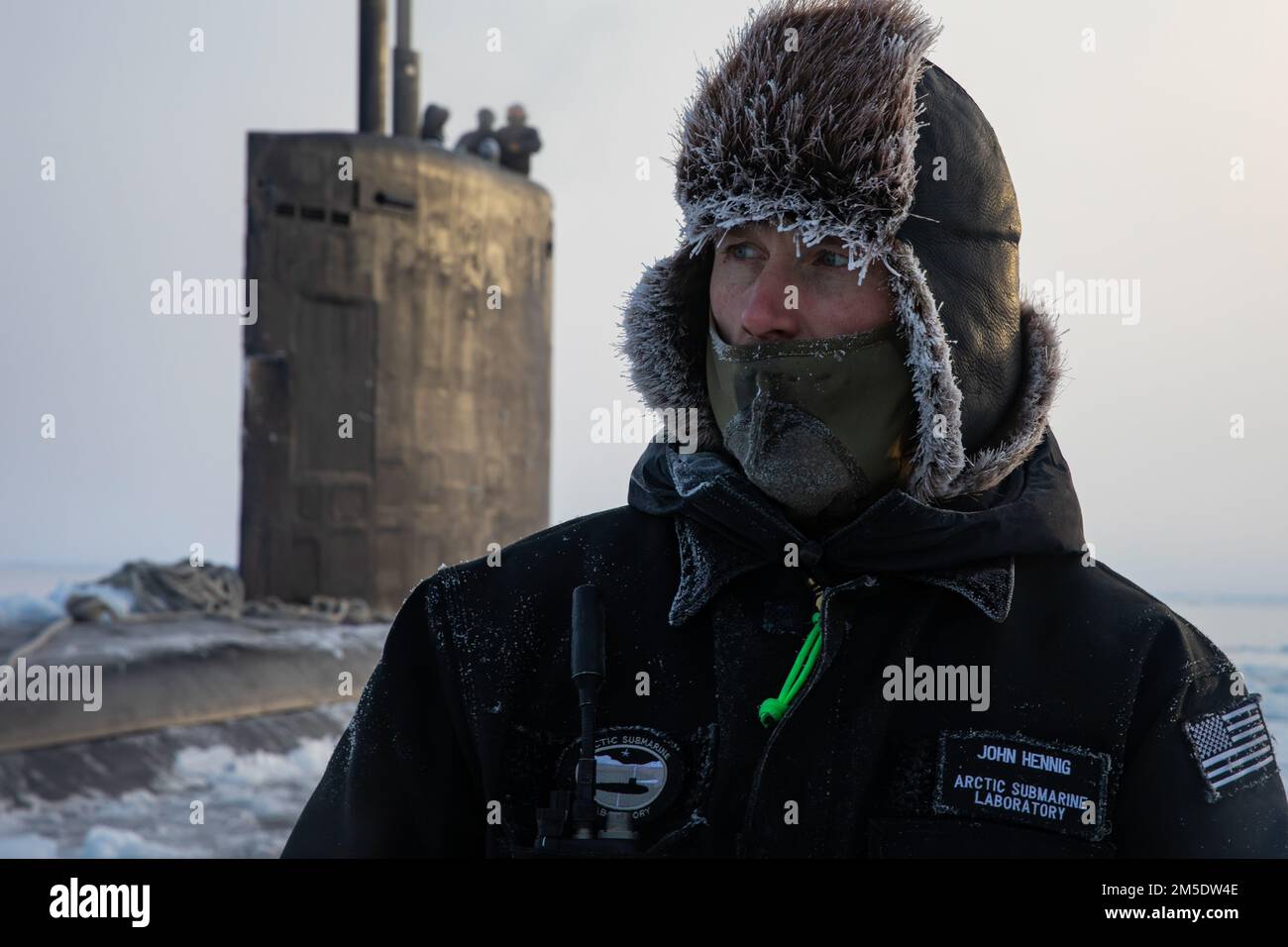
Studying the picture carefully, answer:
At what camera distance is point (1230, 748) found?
1951 mm

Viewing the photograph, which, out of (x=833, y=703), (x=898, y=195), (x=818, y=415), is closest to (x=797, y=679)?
(x=833, y=703)

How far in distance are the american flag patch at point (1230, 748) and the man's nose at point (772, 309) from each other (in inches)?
33.6

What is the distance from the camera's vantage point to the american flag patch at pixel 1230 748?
6.27 feet

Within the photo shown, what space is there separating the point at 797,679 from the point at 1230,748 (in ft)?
2.09

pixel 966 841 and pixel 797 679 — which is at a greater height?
pixel 797 679

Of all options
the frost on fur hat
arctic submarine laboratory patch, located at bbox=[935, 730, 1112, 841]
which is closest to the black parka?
arctic submarine laboratory patch, located at bbox=[935, 730, 1112, 841]

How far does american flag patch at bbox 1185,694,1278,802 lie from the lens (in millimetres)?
1912

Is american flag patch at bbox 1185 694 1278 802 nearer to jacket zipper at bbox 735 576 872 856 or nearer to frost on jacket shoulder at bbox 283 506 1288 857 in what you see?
frost on jacket shoulder at bbox 283 506 1288 857

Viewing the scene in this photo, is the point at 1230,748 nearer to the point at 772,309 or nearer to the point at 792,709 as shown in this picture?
the point at 792,709

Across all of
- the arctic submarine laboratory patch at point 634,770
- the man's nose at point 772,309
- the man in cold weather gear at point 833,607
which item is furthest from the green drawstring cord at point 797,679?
the man's nose at point 772,309

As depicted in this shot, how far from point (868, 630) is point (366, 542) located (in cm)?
813

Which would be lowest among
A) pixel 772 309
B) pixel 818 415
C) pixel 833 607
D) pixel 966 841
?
pixel 966 841

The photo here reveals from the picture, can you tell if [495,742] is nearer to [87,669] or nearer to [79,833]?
[79,833]
